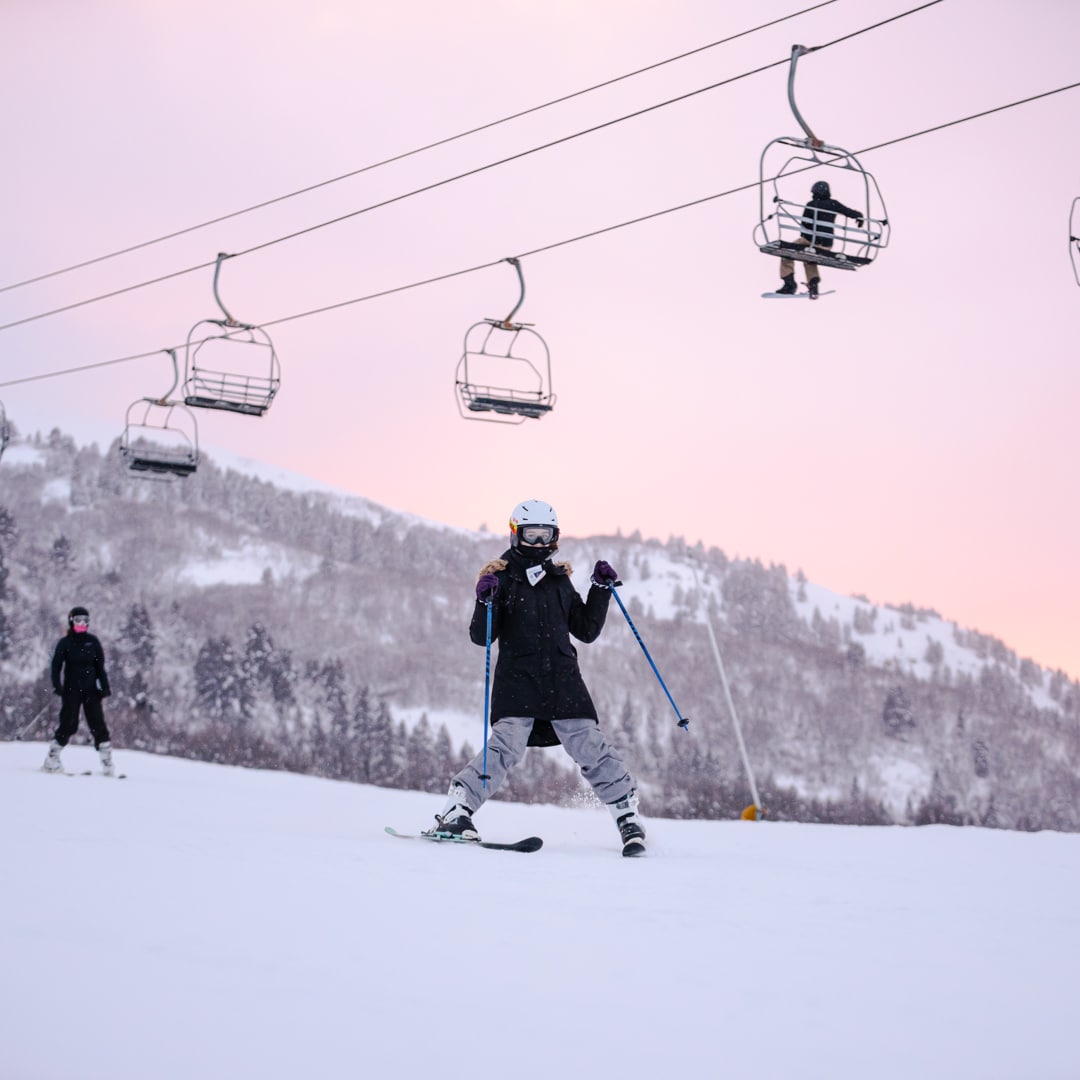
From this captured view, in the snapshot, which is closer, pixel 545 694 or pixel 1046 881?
pixel 1046 881

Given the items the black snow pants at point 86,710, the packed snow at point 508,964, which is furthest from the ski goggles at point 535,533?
the black snow pants at point 86,710

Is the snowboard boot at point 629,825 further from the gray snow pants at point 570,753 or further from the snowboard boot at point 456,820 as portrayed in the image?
the snowboard boot at point 456,820

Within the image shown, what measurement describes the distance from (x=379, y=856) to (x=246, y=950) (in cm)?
213

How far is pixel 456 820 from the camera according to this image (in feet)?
23.3

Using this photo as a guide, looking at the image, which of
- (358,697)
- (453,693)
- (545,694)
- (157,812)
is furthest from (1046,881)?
(453,693)

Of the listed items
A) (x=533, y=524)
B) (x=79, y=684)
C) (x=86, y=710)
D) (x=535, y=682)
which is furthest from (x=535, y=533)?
(x=86, y=710)

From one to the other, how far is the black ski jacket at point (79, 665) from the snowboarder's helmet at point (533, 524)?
610cm

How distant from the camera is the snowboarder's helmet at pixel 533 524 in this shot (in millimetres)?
7562

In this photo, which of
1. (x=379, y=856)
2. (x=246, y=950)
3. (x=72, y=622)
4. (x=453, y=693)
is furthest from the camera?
(x=453, y=693)

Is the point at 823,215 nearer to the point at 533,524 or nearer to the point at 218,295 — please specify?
the point at 533,524

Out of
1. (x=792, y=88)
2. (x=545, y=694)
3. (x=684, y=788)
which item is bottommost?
(x=684, y=788)

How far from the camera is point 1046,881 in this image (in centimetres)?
613

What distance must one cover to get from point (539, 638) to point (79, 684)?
6576 mm

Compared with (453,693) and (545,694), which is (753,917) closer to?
(545,694)
